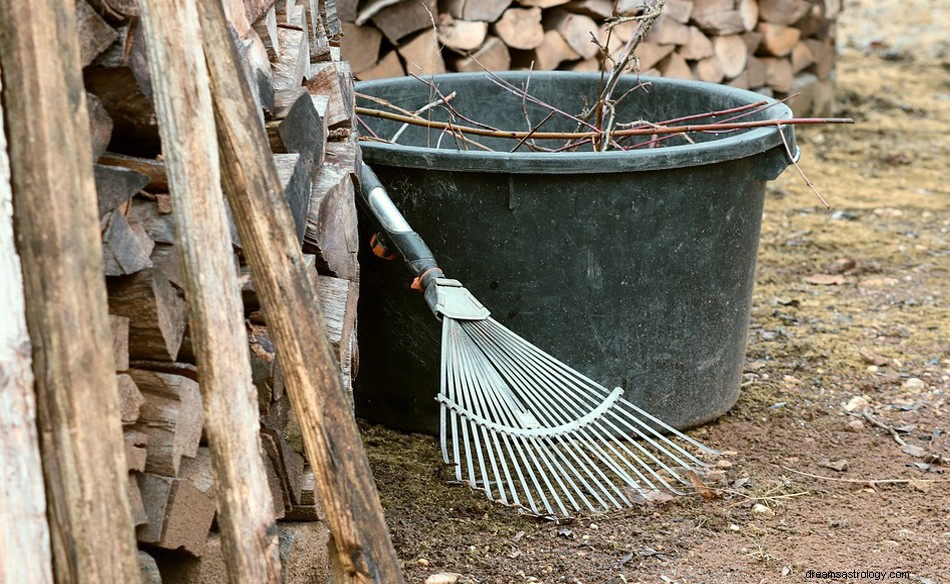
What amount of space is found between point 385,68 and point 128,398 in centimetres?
253

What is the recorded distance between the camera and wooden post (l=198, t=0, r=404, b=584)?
128 cm

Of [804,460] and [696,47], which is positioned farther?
[696,47]

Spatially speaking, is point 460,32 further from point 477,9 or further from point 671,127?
point 671,127

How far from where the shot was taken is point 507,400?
211cm

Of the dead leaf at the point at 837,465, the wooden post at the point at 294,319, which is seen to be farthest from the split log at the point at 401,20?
the wooden post at the point at 294,319

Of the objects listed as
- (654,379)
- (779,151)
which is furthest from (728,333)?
(779,151)

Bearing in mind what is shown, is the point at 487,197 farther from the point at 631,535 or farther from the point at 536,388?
the point at 631,535

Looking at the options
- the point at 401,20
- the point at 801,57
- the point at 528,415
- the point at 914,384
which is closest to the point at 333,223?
the point at 528,415

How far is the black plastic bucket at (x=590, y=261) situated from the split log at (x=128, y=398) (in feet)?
3.26

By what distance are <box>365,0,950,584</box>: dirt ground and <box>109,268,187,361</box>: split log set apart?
2.41ft

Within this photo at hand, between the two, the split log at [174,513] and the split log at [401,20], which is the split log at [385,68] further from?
the split log at [174,513]

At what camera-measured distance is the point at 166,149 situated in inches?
47.1

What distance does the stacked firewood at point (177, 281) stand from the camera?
4.12 ft

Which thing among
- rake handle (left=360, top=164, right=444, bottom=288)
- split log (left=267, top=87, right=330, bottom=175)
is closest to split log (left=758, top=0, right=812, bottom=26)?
rake handle (left=360, top=164, right=444, bottom=288)
